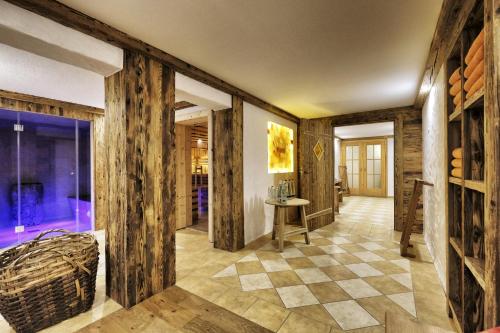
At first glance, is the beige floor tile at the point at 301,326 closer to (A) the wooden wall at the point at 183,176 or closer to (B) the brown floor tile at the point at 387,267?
(B) the brown floor tile at the point at 387,267

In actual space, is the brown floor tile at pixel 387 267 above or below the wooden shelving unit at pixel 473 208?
below

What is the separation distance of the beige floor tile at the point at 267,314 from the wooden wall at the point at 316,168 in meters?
2.82

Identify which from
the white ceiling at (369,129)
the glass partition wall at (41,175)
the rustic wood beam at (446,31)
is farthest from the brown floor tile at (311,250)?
the white ceiling at (369,129)

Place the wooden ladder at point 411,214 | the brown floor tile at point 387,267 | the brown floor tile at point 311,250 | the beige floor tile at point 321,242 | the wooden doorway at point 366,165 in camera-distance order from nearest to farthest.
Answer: the brown floor tile at point 387,267, the wooden ladder at point 411,214, the brown floor tile at point 311,250, the beige floor tile at point 321,242, the wooden doorway at point 366,165

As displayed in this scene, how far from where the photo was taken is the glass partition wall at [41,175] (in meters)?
4.00

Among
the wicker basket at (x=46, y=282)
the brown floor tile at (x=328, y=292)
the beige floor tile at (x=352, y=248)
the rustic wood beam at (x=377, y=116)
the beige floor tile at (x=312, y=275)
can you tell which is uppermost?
the rustic wood beam at (x=377, y=116)

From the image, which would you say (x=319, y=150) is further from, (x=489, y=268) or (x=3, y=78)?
(x=3, y=78)

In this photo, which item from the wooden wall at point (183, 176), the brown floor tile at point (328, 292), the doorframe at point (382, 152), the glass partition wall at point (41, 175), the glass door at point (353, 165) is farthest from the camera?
the glass door at point (353, 165)

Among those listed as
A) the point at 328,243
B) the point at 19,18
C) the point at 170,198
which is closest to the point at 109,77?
the point at 19,18

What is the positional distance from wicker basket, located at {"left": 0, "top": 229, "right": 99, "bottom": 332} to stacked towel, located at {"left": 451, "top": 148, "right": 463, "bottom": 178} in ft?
10.1

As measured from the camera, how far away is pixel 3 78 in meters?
2.85

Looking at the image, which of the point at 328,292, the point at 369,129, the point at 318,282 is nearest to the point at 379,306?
the point at 328,292

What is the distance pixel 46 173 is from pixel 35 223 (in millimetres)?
1080

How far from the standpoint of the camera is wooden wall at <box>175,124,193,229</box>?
15.1 feet
